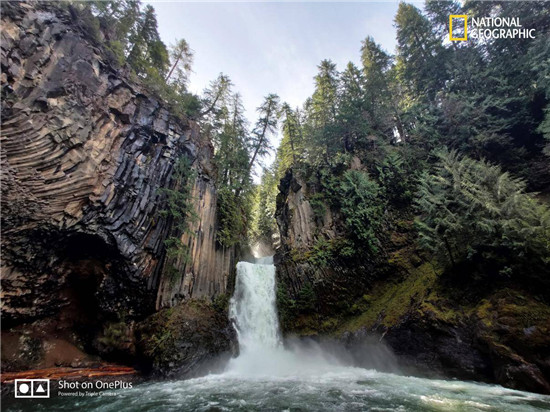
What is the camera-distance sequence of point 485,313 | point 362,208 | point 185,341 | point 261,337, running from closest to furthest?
point 485,313
point 185,341
point 261,337
point 362,208

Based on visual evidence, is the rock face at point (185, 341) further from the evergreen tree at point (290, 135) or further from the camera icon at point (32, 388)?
the evergreen tree at point (290, 135)

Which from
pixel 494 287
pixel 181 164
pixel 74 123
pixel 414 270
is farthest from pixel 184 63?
pixel 494 287

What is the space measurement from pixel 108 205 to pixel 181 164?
17.3ft

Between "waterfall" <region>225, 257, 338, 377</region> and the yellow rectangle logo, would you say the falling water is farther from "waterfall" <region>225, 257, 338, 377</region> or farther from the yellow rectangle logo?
the yellow rectangle logo

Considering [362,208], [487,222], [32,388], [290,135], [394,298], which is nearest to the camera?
[32,388]

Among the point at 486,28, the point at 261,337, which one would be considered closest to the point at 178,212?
the point at 261,337

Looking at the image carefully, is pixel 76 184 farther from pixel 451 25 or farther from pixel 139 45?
pixel 451 25

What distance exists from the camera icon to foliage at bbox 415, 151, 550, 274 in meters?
15.9

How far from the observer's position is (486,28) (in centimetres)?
1756

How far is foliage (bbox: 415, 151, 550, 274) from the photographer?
8297mm

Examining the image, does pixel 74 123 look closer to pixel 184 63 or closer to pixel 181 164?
pixel 181 164

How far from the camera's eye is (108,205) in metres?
11.6

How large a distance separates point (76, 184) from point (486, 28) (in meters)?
27.2

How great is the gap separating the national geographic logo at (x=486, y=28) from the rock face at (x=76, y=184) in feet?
76.8
